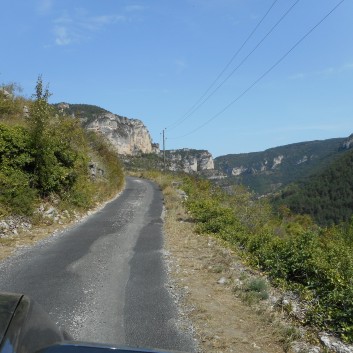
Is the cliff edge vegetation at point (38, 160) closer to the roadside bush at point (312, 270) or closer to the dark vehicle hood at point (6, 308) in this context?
the roadside bush at point (312, 270)

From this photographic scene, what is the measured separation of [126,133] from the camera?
479ft

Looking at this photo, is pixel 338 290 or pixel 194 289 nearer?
pixel 338 290

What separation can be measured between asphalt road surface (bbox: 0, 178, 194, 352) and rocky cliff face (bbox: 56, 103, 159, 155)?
99529mm

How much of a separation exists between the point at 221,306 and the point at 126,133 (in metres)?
142

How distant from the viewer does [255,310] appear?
6.07 metres

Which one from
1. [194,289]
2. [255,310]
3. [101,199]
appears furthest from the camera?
[101,199]

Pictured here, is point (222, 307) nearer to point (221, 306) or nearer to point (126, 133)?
point (221, 306)

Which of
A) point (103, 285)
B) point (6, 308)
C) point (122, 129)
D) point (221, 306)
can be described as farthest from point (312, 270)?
point (122, 129)

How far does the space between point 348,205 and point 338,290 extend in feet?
340

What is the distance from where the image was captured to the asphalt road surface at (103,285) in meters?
5.27

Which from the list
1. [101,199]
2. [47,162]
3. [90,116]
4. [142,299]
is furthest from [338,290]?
[90,116]

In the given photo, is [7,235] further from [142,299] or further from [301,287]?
[301,287]

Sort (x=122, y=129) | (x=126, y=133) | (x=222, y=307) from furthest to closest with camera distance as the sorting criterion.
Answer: (x=126, y=133) < (x=122, y=129) < (x=222, y=307)

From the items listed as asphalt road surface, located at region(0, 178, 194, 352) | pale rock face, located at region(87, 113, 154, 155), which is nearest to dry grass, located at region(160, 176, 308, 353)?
asphalt road surface, located at region(0, 178, 194, 352)
